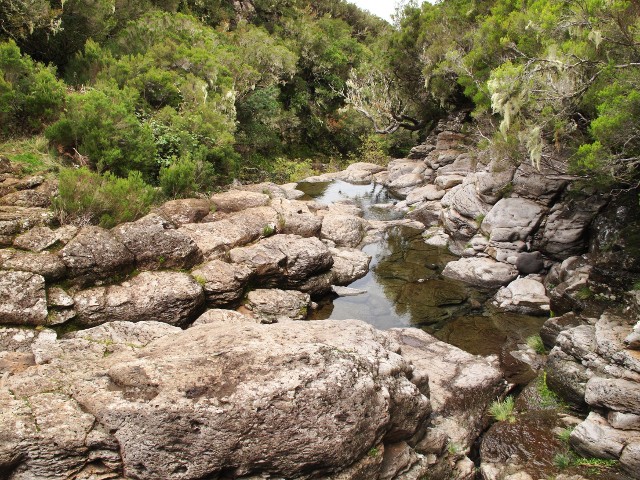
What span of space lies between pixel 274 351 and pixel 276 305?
5.65 m

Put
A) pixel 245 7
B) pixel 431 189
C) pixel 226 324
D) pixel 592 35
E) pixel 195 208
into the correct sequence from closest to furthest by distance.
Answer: pixel 226 324, pixel 592 35, pixel 195 208, pixel 431 189, pixel 245 7

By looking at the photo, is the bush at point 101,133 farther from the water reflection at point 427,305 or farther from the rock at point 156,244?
the water reflection at point 427,305

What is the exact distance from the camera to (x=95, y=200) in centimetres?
1020

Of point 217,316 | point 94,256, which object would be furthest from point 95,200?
point 217,316

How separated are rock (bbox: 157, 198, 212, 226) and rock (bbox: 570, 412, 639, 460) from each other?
10.6 metres

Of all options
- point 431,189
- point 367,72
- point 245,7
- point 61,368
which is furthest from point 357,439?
point 245,7

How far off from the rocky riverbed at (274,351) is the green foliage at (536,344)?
0.18 meters

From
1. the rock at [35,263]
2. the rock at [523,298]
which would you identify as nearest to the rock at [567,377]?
the rock at [523,298]

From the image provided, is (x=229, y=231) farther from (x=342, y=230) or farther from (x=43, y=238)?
(x=342, y=230)

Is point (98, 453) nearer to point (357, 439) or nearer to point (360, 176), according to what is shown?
point (357, 439)

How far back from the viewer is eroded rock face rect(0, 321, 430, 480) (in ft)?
15.9

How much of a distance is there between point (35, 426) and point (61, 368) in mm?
1181

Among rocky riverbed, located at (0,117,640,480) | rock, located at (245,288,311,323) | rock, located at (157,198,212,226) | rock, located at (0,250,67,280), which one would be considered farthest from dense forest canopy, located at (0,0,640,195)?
rock, located at (245,288,311,323)

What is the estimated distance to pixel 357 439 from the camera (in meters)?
5.38
